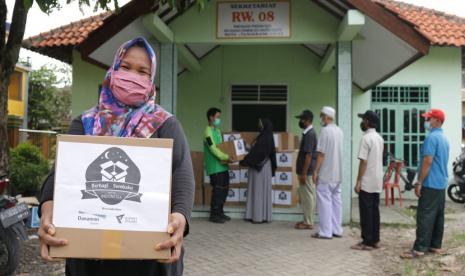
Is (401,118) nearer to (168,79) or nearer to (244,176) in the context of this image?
(244,176)

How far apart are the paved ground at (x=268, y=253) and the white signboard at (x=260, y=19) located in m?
3.15

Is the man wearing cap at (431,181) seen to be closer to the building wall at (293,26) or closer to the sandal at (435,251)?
the sandal at (435,251)

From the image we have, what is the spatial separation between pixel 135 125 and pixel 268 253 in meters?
4.51

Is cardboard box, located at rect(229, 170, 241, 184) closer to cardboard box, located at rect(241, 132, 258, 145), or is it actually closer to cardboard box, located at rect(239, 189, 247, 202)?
cardboard box, located at rect(239, 189, 247, 202)

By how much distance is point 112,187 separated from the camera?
1938 mm

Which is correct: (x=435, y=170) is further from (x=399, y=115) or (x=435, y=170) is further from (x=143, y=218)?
(x=399, y=115)

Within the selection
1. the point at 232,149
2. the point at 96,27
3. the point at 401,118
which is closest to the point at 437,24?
the point at 401,118

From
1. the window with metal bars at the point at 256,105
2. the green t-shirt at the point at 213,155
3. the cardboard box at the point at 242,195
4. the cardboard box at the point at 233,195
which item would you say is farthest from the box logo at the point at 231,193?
the window with metal bars at the point at 256,105

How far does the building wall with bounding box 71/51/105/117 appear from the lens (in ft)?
38.6

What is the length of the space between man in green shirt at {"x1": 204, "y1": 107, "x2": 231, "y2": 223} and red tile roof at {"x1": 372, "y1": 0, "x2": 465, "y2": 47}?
4.77 metres

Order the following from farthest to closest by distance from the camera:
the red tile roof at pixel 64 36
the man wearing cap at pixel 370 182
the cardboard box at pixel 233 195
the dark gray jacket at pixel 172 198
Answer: the red tile roof at pixel 64 36, the cardboard box at pixel 233 195, the man wearing cap at pixel 370 182, the dark gray jacket at pixel 172 198

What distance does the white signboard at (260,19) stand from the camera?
310 inches

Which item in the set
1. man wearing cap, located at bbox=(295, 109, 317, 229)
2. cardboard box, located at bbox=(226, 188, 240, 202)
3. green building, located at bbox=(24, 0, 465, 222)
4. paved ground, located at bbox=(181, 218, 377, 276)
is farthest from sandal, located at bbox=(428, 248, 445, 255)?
green building, located at bbox=(24, 0, 465, 222)

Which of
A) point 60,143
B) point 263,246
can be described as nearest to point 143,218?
point 60,143
